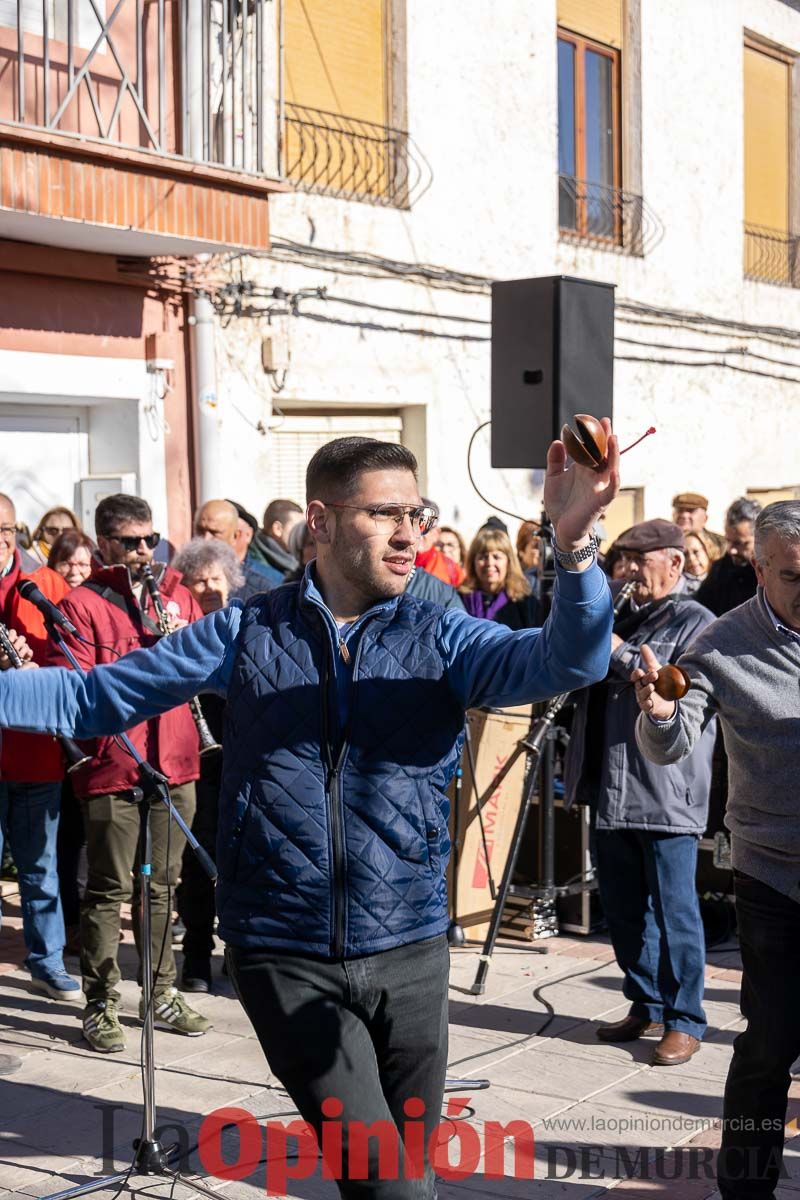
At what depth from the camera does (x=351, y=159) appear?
11.6 m

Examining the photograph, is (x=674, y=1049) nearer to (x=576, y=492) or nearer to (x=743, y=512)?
(x=576, y=492)

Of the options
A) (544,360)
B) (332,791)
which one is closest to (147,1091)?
(332,791)

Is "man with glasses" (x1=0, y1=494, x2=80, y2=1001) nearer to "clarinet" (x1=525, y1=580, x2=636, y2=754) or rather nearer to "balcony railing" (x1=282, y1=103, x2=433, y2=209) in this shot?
"clarinet" (x1=525, y1=580, x2=636, y2=754)

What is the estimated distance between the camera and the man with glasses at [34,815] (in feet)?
20.2

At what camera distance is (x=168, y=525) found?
10.1 m

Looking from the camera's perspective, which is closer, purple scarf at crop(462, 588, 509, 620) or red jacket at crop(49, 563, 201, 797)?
red jacket at crop(49, 563, 201, 797)

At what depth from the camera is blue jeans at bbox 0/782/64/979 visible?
6.21m

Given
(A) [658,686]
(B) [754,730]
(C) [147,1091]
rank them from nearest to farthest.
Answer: (A) [658,686] → (B) [754,730] → (C) [147,1091]

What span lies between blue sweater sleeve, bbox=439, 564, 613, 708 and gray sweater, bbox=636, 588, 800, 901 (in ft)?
2.61

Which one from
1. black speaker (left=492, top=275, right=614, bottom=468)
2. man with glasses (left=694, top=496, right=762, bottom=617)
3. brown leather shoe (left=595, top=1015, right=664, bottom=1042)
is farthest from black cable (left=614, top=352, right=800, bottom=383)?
brown leather shoe (left=595, top=1015, right=664, bottom=1042)

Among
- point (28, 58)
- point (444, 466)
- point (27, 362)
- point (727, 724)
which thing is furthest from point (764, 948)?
point (444, 466)

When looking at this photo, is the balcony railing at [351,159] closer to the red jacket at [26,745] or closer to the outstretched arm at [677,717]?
the red jacket at [26,745]

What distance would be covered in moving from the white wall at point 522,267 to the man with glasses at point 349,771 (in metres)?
4.35

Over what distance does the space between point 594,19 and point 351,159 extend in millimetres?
4161
